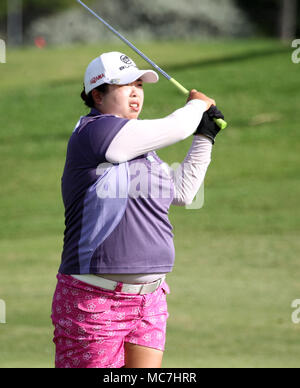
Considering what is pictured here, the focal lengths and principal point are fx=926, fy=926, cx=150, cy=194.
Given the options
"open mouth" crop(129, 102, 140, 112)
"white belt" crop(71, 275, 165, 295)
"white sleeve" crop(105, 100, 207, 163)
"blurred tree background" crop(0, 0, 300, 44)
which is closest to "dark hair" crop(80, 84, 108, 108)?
"open mouth" crop(129, 102, 140, 112)

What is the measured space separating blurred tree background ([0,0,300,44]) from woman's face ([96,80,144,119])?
120ft

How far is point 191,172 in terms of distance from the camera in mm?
4469

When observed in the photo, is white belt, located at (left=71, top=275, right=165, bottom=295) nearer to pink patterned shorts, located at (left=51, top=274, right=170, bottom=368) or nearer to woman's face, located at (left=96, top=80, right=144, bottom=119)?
pink patterned shorts, located at (left=51, top=274, right=170, bottom=368)

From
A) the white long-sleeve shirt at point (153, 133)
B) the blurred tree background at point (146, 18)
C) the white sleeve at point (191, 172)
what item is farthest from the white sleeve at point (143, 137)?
the blurred tree background at point (146, 18)

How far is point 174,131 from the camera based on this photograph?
3.98m

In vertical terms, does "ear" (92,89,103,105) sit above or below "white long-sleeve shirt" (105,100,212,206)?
above

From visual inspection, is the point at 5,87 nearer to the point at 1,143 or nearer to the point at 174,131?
the point at 1,143

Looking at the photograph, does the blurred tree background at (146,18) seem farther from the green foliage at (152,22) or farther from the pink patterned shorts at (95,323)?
the pink patterned shorts at (95,323)

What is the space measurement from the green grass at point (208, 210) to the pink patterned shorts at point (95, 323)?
8.81 ft

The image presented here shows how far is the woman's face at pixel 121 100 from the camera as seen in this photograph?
4145 millimetres

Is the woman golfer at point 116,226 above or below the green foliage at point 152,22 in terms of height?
below

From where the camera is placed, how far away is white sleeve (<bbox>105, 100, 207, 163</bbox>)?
3.91 metres

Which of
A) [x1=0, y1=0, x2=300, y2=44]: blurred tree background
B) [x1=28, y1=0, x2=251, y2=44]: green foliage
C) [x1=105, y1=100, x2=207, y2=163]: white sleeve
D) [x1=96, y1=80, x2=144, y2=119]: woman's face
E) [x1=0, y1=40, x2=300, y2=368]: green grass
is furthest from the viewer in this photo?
[x1=28, y1=0, x2=251, y2=44]: green foliage
